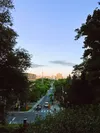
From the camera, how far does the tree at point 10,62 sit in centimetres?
3017

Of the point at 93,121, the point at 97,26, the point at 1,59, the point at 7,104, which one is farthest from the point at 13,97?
the point at 93,121

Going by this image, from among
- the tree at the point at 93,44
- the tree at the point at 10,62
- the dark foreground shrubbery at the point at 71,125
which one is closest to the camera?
the dark foreground shrubbery at the point at 71,125

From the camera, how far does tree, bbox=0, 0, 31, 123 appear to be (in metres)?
30.2

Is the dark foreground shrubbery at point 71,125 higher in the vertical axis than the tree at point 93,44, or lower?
lower

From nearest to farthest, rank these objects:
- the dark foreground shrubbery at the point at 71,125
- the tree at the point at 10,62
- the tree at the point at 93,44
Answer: the dark foreground shrubbery at the point at 71,125 → the tree at the point at 10,62 → the tree at the point at 93,44

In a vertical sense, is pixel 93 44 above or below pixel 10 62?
above

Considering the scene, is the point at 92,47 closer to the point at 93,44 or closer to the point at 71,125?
the point at 93,44

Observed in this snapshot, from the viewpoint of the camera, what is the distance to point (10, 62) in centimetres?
3250

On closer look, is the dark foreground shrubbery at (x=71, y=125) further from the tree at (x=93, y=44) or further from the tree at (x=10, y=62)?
the tree at (x=93, y=44)

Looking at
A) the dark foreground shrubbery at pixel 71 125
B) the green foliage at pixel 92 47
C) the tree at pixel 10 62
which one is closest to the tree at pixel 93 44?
the green foliage at pixel 92 47

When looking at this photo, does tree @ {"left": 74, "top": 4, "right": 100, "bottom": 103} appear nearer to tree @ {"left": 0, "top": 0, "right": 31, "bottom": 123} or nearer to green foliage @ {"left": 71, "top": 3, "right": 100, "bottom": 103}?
green foliage @ {"left": 71, "top": 3, "right": 100, "bottom": 103}

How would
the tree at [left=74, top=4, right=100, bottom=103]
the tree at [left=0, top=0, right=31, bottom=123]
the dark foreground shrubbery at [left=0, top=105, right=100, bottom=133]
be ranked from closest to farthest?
the dark foreground shrubbery at [left=0, top=105, right=100, bottom=133] → the tree at [left=0, top=0, right=31, bottom=123] → the tree at [left=74, top=4, right=100, bottom=103]

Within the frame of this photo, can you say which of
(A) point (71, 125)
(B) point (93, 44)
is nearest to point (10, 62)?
Result: (B) point (93, 44)

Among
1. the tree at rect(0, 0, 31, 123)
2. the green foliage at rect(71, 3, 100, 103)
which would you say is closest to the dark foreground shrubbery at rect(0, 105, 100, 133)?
the tree at rect(0, 0, 31, 123)
